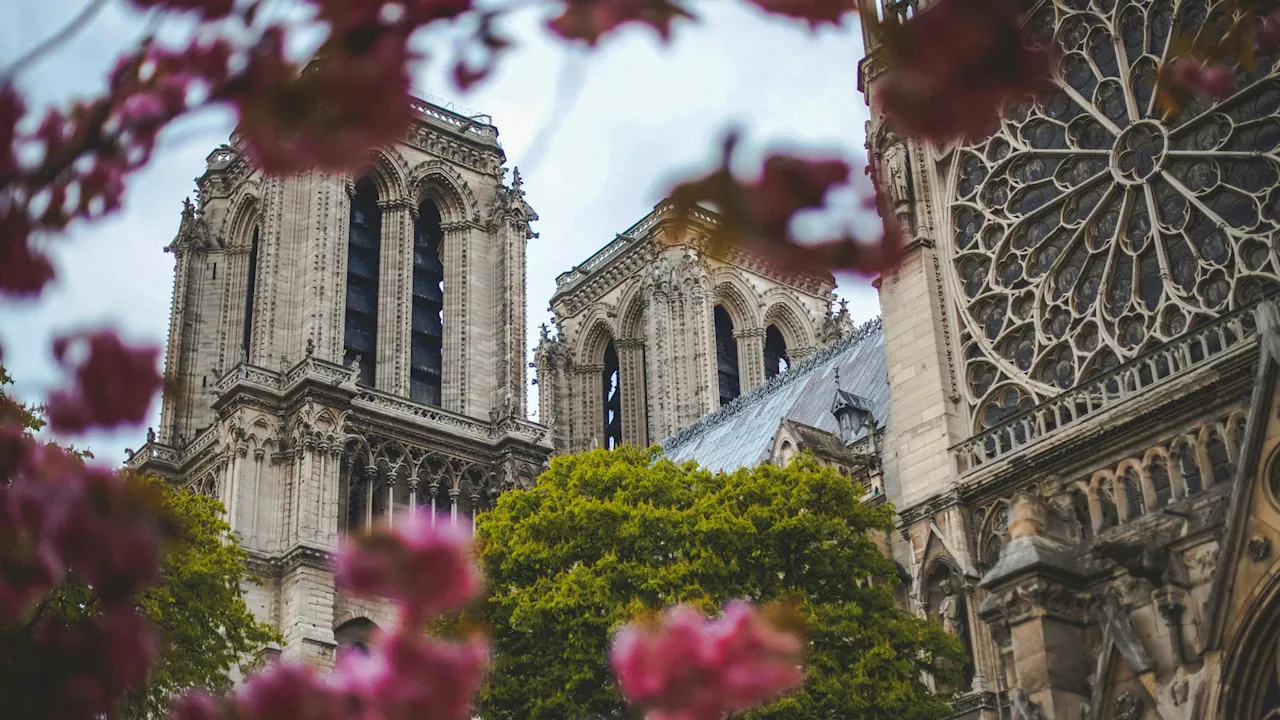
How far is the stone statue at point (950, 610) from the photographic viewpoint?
23.8 metres

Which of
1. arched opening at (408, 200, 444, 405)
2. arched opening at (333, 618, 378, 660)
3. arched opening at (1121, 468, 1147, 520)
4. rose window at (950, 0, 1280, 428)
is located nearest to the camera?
arched opening at (1121, 468, 1147, 520)

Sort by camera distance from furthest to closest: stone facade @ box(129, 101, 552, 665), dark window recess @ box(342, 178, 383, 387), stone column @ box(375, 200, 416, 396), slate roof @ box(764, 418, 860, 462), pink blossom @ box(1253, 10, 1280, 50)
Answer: dark window recess @ box(342, 178, 383, 387)
stone column @ box(375, 200, 416, 396)
stone facade @ box(129, 101, 552, 665)
slate roof @ box(764, 418, 860, 462)
pink blossom @ box(1253, 10, 1280, 50)

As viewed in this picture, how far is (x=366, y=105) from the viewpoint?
16.4ft

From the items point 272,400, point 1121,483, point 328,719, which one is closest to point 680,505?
point 1121,483

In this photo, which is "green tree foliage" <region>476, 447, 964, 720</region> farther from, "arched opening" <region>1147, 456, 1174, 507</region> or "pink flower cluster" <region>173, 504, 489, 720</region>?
"pink flower cluster" <region>173, 504, 489, 720</region>

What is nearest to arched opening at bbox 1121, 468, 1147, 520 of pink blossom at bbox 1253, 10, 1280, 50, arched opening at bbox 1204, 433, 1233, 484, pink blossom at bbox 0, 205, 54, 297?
arched opening at bbox 1204, 433, 1233, 484

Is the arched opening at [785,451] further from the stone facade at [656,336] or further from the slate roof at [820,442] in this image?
the stone facade at [656,336]

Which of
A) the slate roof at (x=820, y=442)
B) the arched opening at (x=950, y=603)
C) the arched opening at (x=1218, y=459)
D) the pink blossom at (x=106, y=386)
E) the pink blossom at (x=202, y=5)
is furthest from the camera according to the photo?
the slate roof at (x=820, y=442)

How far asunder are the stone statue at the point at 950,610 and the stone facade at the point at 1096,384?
0.14 feet

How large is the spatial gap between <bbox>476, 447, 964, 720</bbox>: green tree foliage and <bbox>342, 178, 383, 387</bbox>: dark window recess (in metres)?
27.1

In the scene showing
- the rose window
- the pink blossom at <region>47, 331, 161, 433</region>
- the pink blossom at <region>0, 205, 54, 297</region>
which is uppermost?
the rose window

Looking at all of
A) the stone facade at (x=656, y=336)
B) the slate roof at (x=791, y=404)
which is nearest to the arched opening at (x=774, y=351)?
the stone facade at (x=656, y=336)

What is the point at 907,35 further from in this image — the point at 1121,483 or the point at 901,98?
the point at 1121,483

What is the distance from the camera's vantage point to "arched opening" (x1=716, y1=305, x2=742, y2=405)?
65.2 meters
